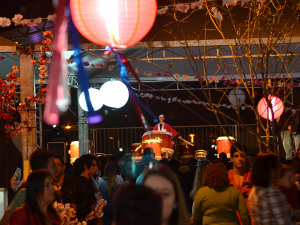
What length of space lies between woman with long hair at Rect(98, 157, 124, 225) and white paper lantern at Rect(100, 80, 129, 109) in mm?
4007

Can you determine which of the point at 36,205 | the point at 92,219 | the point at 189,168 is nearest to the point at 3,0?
the point at 189,168

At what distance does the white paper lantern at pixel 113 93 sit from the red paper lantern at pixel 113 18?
25.6ft

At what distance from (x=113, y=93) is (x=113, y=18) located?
26.5ft

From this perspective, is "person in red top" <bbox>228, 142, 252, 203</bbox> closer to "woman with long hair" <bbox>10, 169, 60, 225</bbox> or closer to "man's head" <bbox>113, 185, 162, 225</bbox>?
"woman with long hair" <bbox>10, 169, 60, 225</bbox>

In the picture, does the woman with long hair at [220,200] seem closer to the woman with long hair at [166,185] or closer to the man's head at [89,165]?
the man's head at [89,165]

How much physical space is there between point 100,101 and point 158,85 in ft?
31.2

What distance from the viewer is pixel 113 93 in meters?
12.6

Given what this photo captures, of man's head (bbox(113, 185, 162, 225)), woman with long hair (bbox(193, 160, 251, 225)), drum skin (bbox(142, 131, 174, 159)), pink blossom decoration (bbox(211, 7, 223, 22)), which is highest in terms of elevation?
pink blossom decoration (bbox(211, 7, 223, 22))

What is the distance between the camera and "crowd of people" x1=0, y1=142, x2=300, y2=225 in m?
2.09

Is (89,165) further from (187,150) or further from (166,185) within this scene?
(187,150)

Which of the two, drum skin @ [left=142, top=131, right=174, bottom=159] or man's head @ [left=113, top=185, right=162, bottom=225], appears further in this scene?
drum skin @ [left=142, top=131, right=174, bottom=159]

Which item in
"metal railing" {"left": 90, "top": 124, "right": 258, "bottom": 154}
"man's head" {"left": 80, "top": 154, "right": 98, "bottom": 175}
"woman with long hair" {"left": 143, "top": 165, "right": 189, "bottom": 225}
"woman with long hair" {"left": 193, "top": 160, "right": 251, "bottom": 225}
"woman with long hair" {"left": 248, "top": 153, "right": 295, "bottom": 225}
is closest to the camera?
"woman with long hair" {"left": 143, "top": 165, "right": 189, "bottom": 225}

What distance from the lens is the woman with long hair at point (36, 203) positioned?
3883 millimetres

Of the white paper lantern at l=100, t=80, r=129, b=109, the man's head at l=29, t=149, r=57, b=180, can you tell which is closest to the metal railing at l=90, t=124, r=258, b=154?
the white paper lantern at l=100, t=80, r=129, b=109
